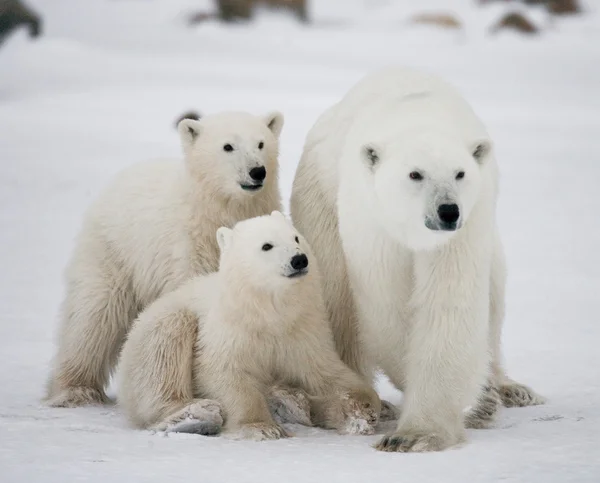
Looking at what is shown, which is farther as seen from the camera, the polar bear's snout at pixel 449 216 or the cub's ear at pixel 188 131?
A: the cub's ear at pixel 188 131

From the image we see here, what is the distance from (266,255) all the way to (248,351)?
415 millimetres

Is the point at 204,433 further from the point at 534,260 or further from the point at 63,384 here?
the point at 534,260

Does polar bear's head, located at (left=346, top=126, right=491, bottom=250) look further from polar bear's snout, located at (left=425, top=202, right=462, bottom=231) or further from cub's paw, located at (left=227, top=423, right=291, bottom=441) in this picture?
cub's paw, located at (left=227, top=423, right=291, bottom=441)

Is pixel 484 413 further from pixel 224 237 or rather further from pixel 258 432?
pixel 224 237

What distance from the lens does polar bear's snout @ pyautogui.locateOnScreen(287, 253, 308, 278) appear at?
4441mm

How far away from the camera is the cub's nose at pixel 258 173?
5.09 metres

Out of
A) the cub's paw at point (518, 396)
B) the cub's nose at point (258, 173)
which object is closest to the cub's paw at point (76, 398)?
the cub's nose at point (258, 173)

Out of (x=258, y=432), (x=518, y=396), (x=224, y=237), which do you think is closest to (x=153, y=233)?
(x=224, y=237)

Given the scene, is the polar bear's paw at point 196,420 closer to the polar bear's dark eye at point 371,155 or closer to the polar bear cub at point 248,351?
the polar bear cub at point 248,351

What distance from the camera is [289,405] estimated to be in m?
4.65

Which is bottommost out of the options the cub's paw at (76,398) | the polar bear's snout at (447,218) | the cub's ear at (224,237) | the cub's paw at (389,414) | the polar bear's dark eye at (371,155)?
the cub's paw at (76,398)

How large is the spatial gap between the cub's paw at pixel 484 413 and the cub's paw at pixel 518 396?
0.39 m

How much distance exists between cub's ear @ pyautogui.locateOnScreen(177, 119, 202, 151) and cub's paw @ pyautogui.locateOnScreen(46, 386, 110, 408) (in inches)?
50.7

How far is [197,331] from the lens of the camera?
4.80 m
